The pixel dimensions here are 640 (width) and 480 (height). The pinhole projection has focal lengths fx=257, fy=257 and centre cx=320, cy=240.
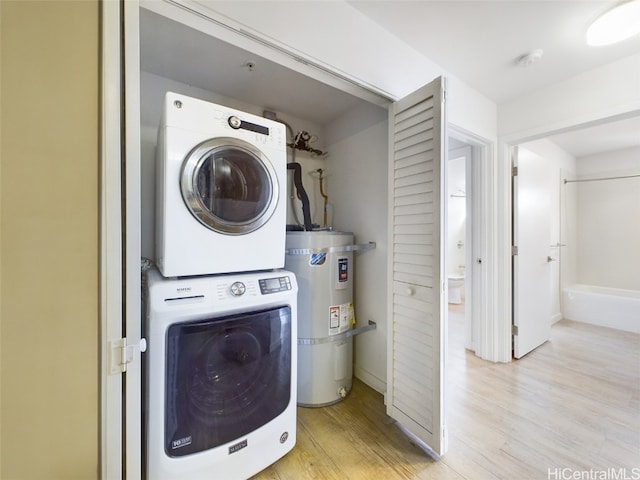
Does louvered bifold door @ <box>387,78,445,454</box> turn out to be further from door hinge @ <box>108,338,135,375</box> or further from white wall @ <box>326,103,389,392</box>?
door hinge @ <box>108,338,135,375</box>

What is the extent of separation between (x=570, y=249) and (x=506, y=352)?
2.66 m

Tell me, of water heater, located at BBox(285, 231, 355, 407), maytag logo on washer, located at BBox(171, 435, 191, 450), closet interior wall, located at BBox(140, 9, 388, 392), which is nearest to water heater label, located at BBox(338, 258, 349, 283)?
water heater, located at BBox(285, 231, 355, 407)

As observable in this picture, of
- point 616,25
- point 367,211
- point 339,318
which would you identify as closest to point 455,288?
point 367,211

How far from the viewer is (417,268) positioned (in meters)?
1.42

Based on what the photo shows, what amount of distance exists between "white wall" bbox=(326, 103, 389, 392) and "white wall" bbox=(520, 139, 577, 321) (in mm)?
2646

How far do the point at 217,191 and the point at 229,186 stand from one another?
0.06 metres

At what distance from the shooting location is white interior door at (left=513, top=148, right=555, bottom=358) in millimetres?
2375

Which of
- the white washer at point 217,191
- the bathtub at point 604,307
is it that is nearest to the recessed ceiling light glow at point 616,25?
the white washer at point 217,191

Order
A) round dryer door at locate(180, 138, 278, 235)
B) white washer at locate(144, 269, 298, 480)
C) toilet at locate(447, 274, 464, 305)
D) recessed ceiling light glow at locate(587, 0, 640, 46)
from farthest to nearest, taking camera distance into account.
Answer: toilet at locate(447, 274, 464, 305) → recessed ceiling light glow at locate(587, 0, 640, 46) → round dryer door at locate(180, 138, 278, 235) → white washer at locate(144, 269, 298, 480)

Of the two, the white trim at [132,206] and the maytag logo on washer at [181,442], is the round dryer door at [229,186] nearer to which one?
the white trim at [132,206]

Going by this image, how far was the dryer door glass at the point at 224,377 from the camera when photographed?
984 mm

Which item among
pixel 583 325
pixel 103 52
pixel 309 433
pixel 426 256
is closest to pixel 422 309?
pixel 426 256

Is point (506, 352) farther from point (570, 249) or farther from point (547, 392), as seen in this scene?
point (570, 249)

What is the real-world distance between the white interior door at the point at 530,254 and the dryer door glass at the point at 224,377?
2287mm
